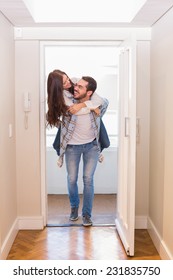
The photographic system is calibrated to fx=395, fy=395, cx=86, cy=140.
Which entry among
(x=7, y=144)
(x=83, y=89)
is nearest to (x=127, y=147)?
(x=83, y=89)

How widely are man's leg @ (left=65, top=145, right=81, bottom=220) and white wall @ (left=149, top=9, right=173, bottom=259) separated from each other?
802 mm

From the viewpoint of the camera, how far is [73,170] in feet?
14.0

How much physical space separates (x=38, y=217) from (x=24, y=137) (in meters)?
0.85

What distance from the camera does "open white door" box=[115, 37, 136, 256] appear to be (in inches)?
127

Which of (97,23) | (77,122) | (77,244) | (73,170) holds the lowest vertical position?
(77,244)

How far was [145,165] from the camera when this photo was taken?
405 cm

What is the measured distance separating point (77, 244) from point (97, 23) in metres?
2.08

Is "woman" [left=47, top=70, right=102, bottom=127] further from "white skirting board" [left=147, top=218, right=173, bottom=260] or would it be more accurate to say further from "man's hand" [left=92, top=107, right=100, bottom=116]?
"white skirting board" [left=147, top=218, right=173, bottom=260]

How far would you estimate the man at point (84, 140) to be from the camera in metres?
4.06

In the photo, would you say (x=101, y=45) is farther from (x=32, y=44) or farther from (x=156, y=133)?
(x=156, y=133)

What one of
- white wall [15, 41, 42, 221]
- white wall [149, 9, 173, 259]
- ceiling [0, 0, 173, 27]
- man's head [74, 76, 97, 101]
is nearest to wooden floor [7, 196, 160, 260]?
white wall [149, 9, 173, 259]

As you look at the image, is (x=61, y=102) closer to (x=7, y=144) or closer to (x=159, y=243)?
(x=7, y=144)

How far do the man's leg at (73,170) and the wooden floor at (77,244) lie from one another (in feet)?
0.87

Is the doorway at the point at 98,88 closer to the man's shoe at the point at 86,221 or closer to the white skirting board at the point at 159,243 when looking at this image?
the man's shoe at the point at 86,221
